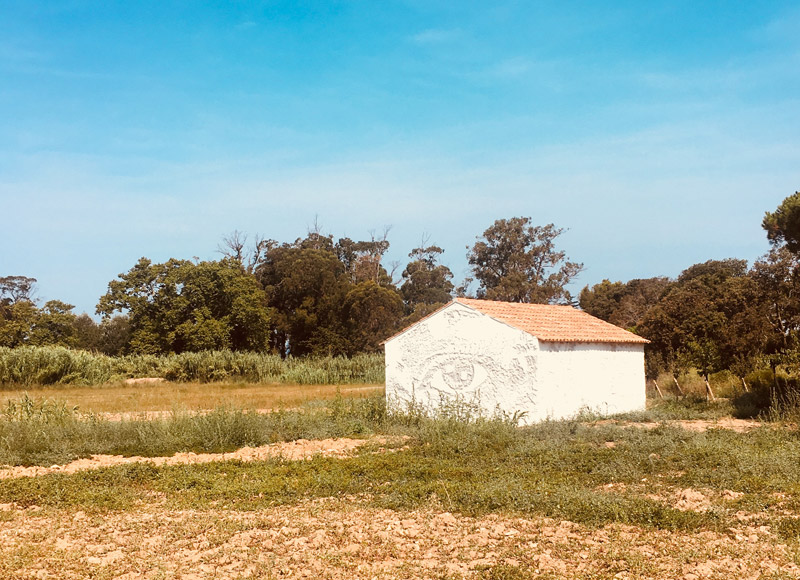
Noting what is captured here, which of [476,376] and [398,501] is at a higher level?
[476,376]

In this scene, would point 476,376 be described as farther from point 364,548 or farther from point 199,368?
point 199,368

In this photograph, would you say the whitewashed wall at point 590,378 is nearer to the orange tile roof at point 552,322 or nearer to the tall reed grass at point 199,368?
the orange tile roof at point 552,322

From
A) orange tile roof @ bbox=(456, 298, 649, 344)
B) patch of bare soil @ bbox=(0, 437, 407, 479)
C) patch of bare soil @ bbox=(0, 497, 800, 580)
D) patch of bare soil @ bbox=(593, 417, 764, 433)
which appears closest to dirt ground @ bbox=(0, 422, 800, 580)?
patch of bare soil @ bbox=(0, 497, 800, 580)

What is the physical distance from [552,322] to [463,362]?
3.19m

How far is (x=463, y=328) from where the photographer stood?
59.7 feet

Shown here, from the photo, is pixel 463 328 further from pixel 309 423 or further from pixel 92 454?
pixel 92 454

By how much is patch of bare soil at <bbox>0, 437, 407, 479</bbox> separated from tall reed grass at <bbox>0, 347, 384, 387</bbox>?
21.3 meters

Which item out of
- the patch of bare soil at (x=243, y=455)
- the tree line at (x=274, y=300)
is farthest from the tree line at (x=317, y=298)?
the patch of bare soil at (x=243, y=455)


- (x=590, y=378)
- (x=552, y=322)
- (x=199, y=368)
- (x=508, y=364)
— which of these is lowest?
(x=199, y=368)

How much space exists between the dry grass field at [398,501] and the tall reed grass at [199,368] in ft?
63.2

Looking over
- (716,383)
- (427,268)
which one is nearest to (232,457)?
(716,383)

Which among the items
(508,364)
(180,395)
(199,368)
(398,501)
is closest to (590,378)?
(508,364)

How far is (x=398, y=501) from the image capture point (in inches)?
375

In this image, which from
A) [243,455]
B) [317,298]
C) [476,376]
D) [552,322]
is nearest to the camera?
[243,455]
